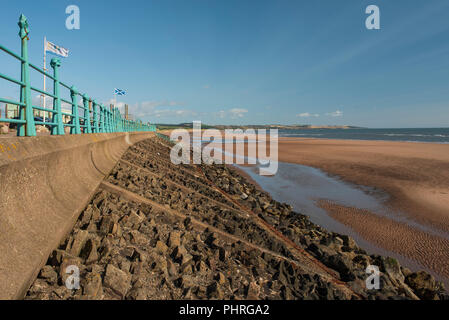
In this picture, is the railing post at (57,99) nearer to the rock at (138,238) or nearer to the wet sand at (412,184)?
the rock at (138,238)

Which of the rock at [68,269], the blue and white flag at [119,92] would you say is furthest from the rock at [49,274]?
the blue and white flag at [119,92]

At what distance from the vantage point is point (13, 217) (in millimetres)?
2371

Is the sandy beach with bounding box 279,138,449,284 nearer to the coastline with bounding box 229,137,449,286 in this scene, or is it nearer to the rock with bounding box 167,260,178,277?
the coastline with bounding box 229,137,449,286

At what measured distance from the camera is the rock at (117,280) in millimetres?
2645

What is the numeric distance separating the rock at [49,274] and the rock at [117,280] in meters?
0.49

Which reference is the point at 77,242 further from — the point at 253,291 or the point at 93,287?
the point at 253,291

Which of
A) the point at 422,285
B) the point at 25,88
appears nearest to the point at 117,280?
the point at 25,88

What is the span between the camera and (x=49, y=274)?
97.0 inches

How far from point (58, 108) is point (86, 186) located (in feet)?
6.42

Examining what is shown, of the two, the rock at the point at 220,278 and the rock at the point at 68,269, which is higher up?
the rock at the point at 68,269

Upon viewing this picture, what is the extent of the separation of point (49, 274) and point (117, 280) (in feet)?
2.22

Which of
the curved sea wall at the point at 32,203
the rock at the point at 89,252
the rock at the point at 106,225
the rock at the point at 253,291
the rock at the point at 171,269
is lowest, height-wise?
the rock at the point at 253,291
